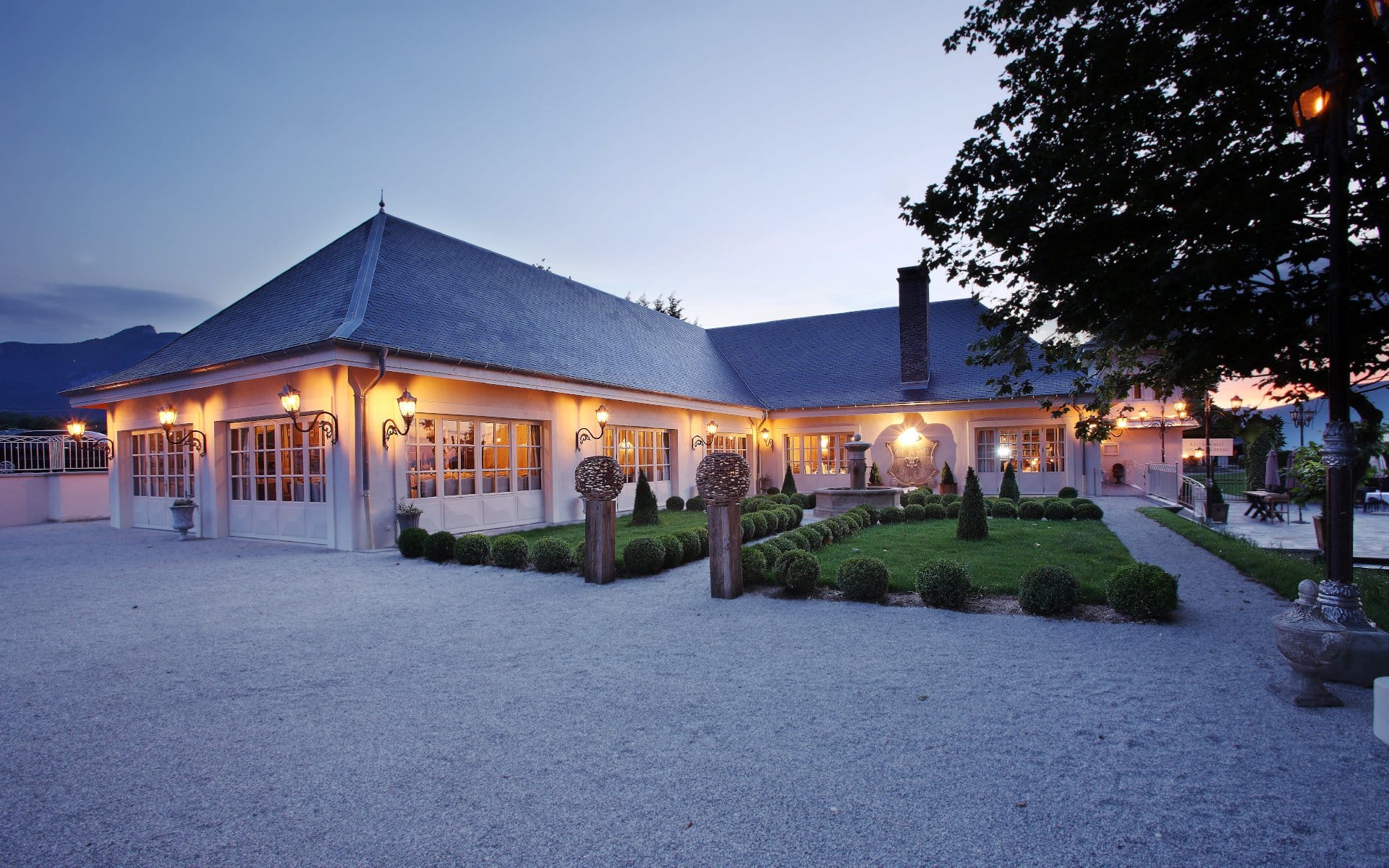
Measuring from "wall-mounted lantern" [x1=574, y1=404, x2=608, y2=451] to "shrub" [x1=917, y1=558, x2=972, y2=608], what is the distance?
362 inches

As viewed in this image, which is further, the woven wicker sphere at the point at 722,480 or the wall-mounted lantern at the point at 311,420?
the wall-mounted lantern at the point at 311,420

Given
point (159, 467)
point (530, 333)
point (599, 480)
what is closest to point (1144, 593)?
point (599, 480)

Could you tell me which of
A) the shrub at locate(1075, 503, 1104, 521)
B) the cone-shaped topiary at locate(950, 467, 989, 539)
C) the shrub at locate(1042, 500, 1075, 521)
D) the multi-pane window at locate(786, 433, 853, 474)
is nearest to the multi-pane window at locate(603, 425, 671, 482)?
the multi-pane window at locate(786, 433, 853, 474)

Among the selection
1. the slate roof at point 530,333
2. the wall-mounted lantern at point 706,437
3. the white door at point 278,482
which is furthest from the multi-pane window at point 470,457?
the wall-mounted lantern at point 706,437

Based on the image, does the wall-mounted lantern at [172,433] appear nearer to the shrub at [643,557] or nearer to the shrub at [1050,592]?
the shrub at [643,557]

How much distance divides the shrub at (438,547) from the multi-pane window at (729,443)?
10.2 m

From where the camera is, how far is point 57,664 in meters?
4.84

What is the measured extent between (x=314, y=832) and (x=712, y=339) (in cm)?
2383

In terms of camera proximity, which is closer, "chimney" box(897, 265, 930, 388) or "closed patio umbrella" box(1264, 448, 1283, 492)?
"closed patio umbrella" box(1264, 448, 1283, 492)

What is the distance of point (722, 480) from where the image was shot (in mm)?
6754

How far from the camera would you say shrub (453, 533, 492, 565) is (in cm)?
905

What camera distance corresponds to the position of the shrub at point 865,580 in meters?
6.49

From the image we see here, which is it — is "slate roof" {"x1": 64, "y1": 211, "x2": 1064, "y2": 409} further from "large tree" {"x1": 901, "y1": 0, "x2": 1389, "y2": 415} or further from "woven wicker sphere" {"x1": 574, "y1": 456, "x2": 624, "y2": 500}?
"large tree" {"x1": 901, "y1": 0, "x2": 1389, "y2": 415}

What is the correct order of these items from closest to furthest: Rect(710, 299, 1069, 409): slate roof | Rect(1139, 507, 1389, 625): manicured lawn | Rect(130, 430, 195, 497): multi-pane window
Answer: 1. Rect(1139, 507, 1389, 625): manicured lawn
2. Rect(130, 430, 195, 497): multi-pane window
3. Rect(710, 299, 1069, 409): slate roof
